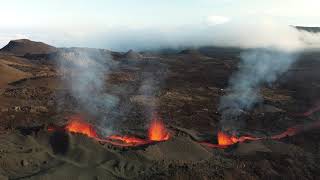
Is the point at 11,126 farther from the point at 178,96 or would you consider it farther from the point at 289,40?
the point at 289,40

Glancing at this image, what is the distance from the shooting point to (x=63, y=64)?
121 meters

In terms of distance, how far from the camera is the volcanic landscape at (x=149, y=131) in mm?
28156

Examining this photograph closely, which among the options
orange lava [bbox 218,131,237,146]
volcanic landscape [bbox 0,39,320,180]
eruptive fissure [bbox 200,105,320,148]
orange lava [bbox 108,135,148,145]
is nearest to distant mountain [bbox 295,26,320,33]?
volcanic landscape [bbox 0,39,320,180]

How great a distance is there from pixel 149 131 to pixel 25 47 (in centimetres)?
14822

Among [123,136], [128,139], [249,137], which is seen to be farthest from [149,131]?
[249,137]

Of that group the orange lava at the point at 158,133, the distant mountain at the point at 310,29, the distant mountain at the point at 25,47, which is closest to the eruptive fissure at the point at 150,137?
the orange lava at the point at 158,133

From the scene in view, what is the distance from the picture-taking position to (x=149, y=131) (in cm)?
3781

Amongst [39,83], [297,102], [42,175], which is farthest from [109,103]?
[42,175]

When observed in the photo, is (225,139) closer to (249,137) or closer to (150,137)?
(249,137)

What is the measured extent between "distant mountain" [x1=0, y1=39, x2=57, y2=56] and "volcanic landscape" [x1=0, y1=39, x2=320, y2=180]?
8739 cm

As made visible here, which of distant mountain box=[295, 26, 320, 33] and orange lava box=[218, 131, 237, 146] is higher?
distant mountain box=[295, 26, 320, 33]

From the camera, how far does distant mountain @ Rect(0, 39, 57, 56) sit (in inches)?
6673

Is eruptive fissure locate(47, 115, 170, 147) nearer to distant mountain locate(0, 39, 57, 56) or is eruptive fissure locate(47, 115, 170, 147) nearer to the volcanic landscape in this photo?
the volcanic landscape

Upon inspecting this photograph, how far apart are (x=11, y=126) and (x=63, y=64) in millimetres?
79308
